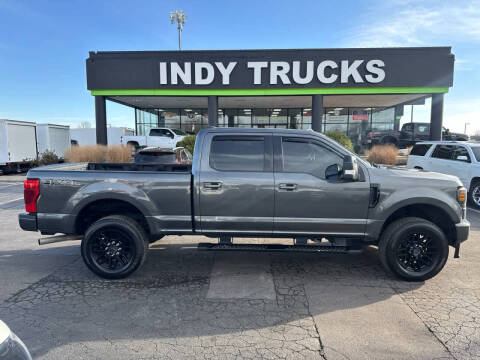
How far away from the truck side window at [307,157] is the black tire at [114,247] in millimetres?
2218

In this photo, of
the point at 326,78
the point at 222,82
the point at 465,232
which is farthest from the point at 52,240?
the point at 326,78

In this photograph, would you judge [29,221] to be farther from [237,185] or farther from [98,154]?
[98,154]

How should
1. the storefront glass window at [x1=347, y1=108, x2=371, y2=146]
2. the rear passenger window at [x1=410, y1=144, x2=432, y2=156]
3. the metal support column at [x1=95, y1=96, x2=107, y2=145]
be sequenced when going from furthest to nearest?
the storefront glass window at [x1=347, y1=108, x2=371, y2=146], the metal support column at [x1=95, y1=96, x2=107, y2=145], the rear passenger window at [x1=410, y1=144, x2=432, y2=156]

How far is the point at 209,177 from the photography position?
4.20 metres

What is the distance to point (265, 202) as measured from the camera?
4.16 metres

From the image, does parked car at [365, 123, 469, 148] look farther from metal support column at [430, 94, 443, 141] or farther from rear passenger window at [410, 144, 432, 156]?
rear passenger window at [410, 144, 432, 156]

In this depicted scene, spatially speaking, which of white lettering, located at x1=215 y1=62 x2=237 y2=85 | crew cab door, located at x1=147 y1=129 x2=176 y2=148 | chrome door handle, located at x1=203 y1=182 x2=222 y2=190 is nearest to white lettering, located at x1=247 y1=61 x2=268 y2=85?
white lettering, located at x1=215 y1=62 x2=237 y2=85

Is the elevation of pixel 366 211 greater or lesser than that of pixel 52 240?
greater

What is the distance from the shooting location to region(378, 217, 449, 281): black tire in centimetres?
410

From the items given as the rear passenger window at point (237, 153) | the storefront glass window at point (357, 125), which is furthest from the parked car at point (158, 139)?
the rear passenger window at point (237, 153)

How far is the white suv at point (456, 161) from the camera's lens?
9.09 meters

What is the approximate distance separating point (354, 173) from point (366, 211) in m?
0.63

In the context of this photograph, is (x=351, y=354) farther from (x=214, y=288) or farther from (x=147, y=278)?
(x=147, y=278)

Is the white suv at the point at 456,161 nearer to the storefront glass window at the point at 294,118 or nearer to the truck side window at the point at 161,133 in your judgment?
the truck side window at the point at 161,133
